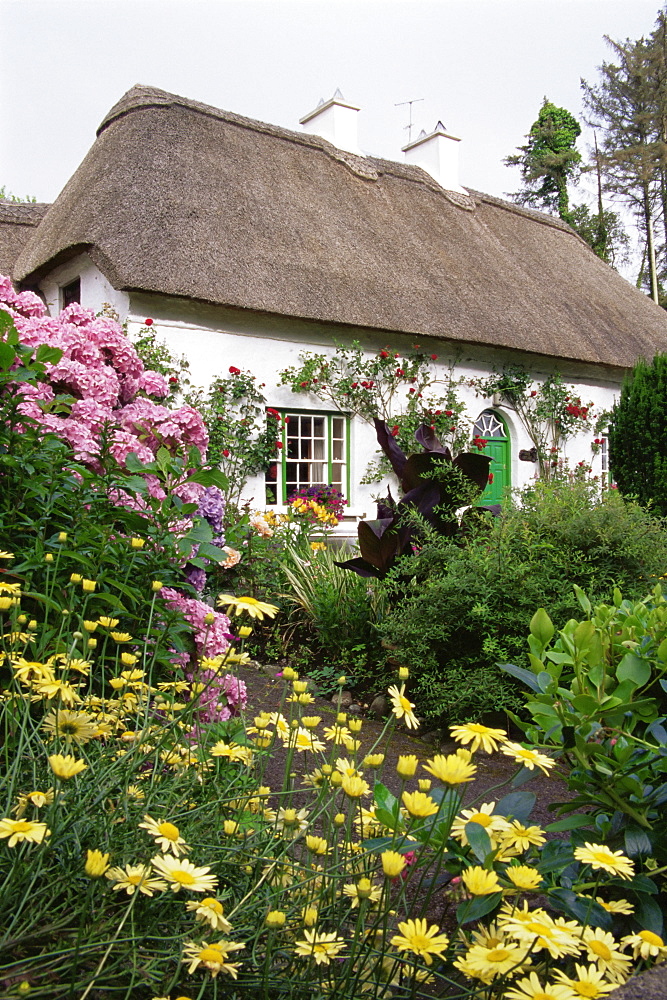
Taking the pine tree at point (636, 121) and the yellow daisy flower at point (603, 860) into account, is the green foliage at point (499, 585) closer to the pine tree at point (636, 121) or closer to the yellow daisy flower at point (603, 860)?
the yellow daisy flower at point (603, 860)

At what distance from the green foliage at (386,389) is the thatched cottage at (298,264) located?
179 millimetres

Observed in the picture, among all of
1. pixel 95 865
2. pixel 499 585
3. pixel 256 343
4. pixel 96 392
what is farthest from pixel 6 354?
pixel 256 343

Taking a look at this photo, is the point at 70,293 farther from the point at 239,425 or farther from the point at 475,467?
the point at 475,467

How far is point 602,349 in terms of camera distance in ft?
41.9

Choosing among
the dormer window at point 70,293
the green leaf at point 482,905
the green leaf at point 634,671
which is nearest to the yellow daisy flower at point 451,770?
the green leaf at point 482,905

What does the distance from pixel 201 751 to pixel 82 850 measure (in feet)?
0.76

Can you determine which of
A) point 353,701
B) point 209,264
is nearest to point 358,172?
point 209,264

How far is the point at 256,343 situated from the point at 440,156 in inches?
287

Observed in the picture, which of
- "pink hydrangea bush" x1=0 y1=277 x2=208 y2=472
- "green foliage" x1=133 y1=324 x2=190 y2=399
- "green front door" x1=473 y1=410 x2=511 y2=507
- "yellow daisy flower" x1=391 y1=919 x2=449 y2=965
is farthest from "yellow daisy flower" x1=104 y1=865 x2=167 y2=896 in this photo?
"green front door" x1=473 y1=410 x2=511 y2=507

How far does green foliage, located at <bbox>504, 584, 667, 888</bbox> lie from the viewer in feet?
5.02

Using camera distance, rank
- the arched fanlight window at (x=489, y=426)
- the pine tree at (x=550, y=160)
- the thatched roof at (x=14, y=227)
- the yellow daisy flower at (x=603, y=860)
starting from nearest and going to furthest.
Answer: the yellow daisy flower at (x=603, y=860)
the thatched roof at (x=14, y=227)
the arched fanlight window at (x=489, y=426)
the pine tree at (x=550, y=160)

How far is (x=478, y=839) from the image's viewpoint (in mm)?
1166

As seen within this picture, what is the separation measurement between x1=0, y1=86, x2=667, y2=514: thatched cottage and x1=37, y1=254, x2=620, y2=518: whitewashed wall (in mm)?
22

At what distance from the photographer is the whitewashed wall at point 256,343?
818 cm
